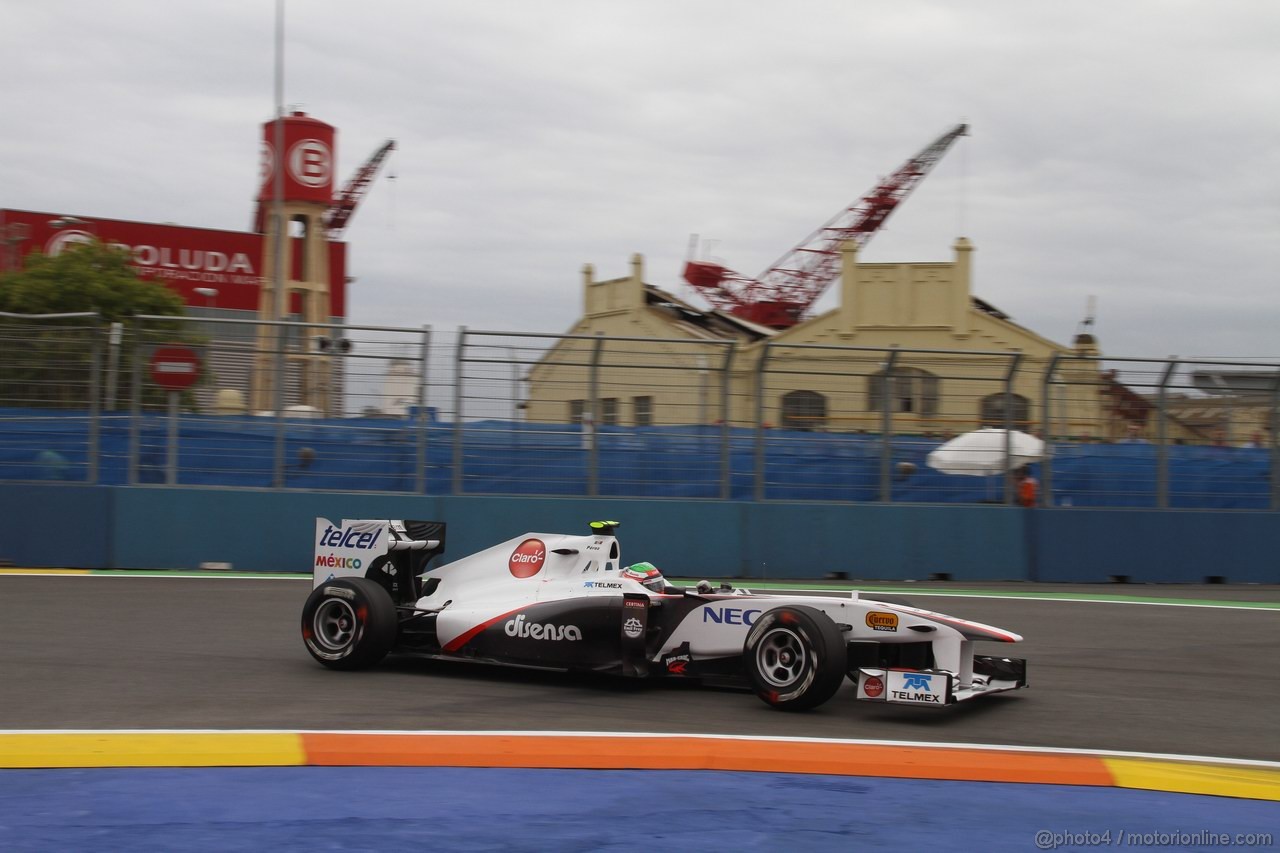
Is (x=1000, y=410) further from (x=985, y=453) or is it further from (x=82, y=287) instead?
(x=82, y=287)

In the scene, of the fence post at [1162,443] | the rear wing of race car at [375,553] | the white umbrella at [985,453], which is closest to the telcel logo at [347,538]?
the rear wing of race car at [375,553]

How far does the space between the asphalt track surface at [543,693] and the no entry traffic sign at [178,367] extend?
3.40 meters

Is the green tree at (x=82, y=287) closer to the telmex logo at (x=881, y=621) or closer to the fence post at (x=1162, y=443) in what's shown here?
the fence post at (x=1162, y=443)

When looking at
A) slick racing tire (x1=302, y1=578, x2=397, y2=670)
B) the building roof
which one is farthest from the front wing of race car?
the building roof

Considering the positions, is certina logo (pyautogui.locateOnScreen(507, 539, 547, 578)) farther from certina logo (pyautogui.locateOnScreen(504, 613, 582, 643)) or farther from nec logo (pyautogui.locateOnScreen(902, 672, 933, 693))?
nec logo (pyautogui.locateOnScreen(902, 672, 933, 693))

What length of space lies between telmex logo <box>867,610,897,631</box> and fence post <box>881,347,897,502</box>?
23.7 feet

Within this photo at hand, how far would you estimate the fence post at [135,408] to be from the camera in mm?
13359

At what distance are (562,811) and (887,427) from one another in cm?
969

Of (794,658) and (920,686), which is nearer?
(920,686)

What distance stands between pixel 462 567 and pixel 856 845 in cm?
405

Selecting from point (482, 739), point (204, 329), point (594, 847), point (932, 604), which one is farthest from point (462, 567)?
point (204, 329)

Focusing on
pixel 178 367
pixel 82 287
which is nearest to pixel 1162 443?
pixel 178 367

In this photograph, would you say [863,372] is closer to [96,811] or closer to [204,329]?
[204,329]

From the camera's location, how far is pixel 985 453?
14.4m
